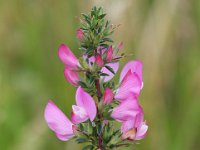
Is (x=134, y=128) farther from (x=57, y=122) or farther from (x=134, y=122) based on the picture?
(x=57, y=122)

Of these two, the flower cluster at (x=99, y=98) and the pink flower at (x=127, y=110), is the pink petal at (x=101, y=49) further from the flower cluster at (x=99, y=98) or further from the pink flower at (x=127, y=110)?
the pink flower at (x=127, y=110)

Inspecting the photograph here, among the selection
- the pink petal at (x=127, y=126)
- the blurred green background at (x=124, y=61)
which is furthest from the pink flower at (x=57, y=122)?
the blurred green background at (x=124, y=61)

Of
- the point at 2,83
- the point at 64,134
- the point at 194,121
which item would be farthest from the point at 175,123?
the point at 64,134

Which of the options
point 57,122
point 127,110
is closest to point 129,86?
point 127,110

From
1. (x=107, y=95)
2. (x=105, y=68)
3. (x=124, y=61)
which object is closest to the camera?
(x=107, y=95)

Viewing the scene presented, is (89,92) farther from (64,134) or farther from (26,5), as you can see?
(26,5)

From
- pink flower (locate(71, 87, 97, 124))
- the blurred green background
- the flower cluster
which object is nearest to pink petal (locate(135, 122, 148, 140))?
the flower cluster
